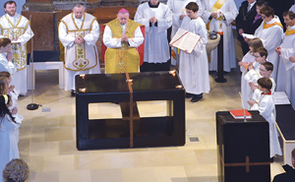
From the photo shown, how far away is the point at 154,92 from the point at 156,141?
772 millimetres

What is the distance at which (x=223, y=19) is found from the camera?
10547mm

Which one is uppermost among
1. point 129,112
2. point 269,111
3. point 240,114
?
point 240,114

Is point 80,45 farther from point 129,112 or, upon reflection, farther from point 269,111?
point 269,111

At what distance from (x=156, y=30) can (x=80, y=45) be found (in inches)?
64.4

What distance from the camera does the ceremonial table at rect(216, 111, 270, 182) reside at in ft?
19.0

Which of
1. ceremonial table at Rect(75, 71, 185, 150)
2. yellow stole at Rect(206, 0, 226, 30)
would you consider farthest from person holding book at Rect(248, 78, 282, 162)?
yellow stole at Rect(206, 0, 226, 30)

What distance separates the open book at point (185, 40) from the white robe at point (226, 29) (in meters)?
1.52

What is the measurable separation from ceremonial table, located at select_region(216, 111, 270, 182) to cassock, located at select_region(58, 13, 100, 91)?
14.5 feet

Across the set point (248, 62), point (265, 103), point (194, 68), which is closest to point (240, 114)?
point (265, 103)

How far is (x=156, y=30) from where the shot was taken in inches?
410

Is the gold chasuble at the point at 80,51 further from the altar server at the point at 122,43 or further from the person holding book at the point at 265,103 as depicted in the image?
the person holding book at the point at 265,103

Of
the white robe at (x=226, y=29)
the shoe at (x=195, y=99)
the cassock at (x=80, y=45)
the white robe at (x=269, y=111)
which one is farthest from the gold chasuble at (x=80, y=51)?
the white robe at (x=269, y=111)

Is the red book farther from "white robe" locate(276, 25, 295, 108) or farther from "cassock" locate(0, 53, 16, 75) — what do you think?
"cassock" locate(0, 53, 16, 75)

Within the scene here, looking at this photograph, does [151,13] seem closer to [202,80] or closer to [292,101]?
[202,80]
